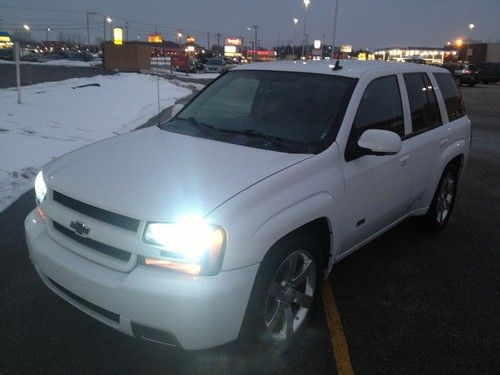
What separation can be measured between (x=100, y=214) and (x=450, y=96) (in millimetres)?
4263

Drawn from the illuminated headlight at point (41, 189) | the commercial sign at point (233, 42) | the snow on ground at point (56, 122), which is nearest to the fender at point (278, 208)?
the illuminated headlight at point (41, 189)

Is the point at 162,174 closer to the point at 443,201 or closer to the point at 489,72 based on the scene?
the point at 443,201

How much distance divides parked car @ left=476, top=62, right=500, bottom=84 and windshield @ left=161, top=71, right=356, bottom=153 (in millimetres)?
43227

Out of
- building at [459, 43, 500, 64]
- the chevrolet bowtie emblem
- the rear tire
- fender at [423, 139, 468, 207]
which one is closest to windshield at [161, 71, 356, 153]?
the chevrolet bowtie emblem

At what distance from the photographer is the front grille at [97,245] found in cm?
258

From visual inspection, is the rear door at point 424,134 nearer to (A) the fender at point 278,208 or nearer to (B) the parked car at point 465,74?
(A) the fender at point 278,208

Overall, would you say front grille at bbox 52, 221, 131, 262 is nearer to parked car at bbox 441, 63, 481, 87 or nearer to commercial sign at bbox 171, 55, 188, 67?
parked car at bbox 441, 63, 481, 87

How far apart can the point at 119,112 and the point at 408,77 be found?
10.6m

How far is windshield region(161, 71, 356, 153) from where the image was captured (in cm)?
346

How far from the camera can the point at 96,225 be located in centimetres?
262

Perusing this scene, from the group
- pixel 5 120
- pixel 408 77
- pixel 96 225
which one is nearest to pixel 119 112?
pixel 5 120

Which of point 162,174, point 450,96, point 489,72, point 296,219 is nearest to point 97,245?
point 162,174

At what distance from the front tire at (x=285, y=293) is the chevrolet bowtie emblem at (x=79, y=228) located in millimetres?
1019

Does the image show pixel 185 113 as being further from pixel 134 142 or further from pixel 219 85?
pixel 134 142
